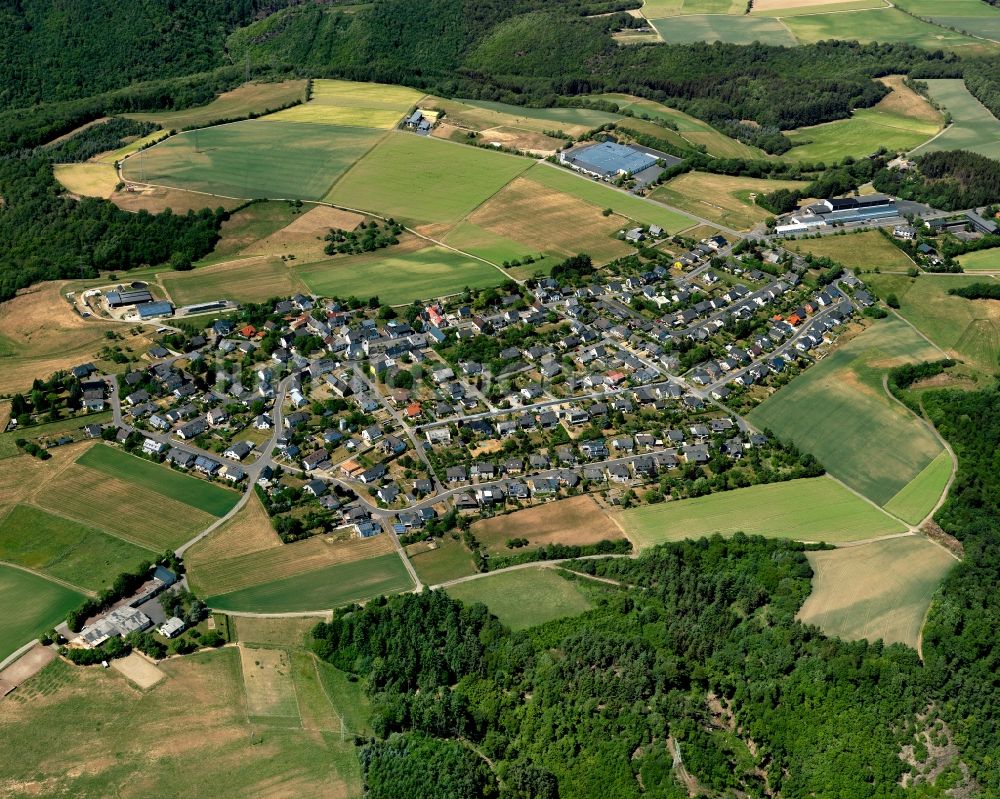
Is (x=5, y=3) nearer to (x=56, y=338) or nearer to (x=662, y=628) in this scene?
(x=56, y=338)

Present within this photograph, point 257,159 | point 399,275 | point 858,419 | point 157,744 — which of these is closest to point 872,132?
point 858,419

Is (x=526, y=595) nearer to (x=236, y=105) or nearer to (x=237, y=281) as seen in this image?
(x=237, y=281)

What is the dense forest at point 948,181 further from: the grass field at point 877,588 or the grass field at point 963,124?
the grass field at point 877,588

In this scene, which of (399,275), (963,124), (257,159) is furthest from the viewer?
(963,124)

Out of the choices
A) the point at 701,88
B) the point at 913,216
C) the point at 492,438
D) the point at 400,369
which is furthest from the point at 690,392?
the point at 701,88

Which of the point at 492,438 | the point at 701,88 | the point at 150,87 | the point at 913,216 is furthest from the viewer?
the point at 701,88

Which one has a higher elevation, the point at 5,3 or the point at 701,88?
the point at 5,3
